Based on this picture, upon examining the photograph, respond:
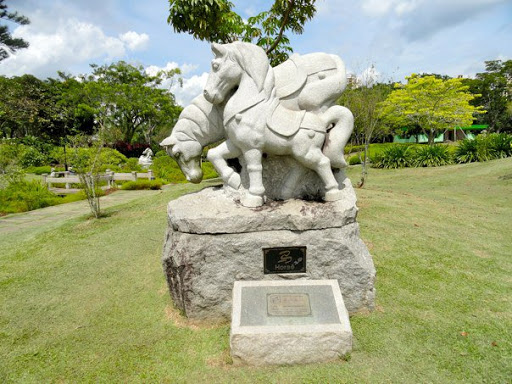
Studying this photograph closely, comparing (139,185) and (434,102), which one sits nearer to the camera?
(139,185)

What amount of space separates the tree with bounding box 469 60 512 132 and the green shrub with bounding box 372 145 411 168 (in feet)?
83.2

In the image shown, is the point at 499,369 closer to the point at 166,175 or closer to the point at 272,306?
the point at 272,306

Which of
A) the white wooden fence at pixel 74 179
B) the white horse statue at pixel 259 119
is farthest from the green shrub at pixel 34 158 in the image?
the white horse statue at pixel 259 119

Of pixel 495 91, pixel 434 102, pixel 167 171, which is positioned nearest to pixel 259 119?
pixel 167 171

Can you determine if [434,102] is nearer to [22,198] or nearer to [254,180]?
[254,180]

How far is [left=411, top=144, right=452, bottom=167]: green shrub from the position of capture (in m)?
15.2

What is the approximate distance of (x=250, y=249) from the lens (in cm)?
303

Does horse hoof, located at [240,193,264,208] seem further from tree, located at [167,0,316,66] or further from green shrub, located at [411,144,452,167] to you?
green shrub, located at [411,144,452,167]

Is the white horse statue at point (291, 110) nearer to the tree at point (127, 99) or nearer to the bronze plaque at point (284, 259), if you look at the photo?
the bronze plaque at point (284, 259)

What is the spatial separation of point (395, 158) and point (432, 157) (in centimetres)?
162
